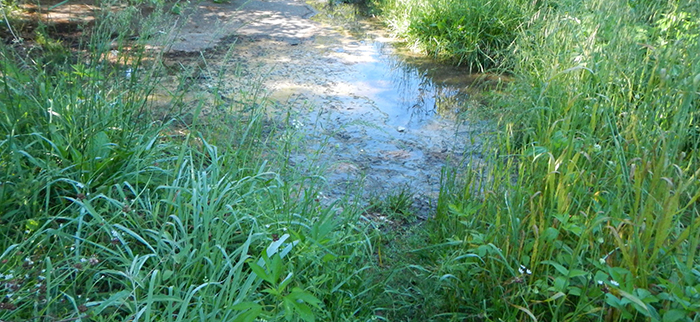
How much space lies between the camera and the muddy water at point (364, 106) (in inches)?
139

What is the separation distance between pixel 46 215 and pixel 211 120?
1.01 metres

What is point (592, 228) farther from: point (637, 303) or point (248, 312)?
point (248, 312)

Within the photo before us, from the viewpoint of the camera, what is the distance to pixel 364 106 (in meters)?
4.78

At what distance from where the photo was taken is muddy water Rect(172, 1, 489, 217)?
354 centimetres

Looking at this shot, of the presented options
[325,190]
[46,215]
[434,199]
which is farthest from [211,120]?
[434,199]

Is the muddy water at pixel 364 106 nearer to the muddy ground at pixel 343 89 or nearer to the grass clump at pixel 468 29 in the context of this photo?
the muddy ground at pixel 343 89

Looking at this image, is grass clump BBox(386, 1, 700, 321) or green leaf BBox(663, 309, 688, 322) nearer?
green leaf BBox(663, 309, 688, 322)

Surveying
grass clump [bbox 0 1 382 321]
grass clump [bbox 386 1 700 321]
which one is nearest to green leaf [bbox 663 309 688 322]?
grass clump [bbox 386 1 700 321]

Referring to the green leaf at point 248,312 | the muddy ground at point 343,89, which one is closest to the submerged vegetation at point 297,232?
the green leaf at point 248,312

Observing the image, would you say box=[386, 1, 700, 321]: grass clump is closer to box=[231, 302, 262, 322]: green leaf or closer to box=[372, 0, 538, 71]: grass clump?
box=[231, 302, 262, 322]: green leaf

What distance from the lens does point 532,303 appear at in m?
2.09

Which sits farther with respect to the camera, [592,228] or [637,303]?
[592,228]

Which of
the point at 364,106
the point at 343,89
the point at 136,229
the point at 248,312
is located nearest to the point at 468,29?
the point at 343,89

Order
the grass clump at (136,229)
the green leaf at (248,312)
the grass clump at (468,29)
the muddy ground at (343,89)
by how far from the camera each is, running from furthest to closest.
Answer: the grass clump at (468,29) < the muddy ground at (343,89) < the grass clump at (136,229) < the green leaf at (248,312)
